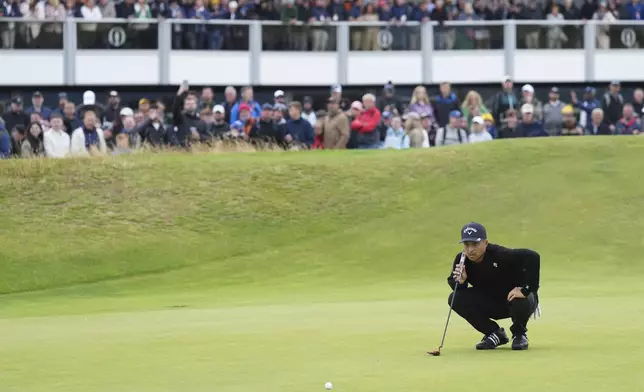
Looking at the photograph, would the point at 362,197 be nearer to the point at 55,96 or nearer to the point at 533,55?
the point at 55,96

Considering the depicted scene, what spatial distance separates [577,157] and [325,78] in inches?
532

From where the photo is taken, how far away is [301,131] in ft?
99.7

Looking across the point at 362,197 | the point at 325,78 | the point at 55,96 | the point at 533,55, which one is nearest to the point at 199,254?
the point at 362,197

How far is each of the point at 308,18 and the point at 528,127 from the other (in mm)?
9473

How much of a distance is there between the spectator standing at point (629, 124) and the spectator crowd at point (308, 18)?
26.3 ft

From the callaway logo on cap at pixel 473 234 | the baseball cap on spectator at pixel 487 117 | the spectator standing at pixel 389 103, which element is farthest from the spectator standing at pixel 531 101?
the callaway logo on cap at pixel 473 234

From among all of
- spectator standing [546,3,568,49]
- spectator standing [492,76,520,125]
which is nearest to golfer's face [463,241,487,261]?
spectator standing [492,76,520,125]

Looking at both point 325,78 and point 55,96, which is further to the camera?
point 325,78

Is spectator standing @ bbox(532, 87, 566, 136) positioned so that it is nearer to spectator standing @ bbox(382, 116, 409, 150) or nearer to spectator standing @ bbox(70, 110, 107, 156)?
spectator standing @ bbox(382, 116, 409, 150)

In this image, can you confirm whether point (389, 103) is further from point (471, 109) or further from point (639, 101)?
point (639, 101)

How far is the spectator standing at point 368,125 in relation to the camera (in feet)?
99.5

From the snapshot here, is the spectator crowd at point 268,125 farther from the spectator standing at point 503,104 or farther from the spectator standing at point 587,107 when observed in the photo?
the spectator standing at point 587,107

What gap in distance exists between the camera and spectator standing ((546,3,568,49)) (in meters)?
41.8

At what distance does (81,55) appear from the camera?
38.2 metres
